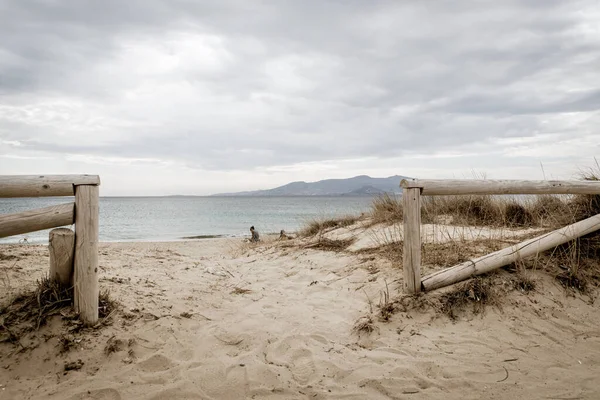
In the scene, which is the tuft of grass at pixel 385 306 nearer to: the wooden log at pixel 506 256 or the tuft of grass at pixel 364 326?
the tuft of grass at pixel 364 326

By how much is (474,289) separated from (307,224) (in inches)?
305

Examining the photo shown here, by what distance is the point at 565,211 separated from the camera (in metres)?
6.44

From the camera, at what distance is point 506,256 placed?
4.88 meters

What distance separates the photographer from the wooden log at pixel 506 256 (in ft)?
15.1

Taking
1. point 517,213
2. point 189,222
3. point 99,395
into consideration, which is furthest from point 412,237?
point 189,222

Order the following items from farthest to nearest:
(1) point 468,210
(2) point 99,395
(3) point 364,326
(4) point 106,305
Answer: (1) point 468,210 → (3) point 364,326 → (4) point 106,305 → (2) point 99,395

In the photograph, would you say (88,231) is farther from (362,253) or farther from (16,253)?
(362,253)

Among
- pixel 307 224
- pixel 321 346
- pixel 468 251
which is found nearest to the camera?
pixel 321 346

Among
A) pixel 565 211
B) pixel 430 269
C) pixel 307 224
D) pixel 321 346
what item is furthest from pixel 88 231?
pixel 307 224

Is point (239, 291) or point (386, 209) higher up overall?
point (386, 209)

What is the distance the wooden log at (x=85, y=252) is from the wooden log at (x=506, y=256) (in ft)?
11.8

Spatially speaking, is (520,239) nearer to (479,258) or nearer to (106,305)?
(479,258)

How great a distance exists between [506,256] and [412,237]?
1.43m

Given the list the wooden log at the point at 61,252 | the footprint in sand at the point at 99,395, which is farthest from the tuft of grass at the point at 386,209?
the footprint in sand at the point at 99,395
